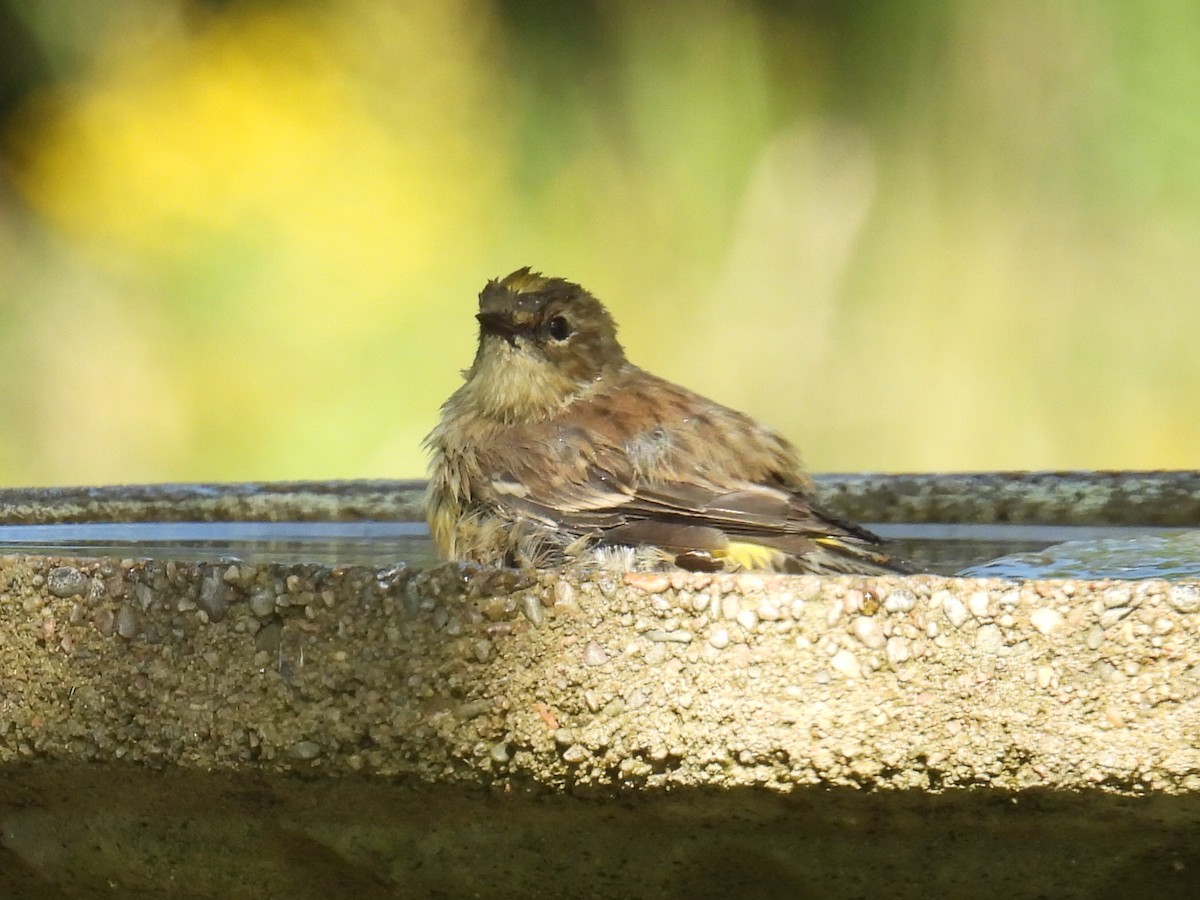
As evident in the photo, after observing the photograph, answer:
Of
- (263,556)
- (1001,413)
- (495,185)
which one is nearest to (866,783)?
(263,556)

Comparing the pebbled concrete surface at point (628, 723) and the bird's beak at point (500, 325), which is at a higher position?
the bird's beak at point (500, 325)

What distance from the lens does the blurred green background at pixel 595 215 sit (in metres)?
6.82

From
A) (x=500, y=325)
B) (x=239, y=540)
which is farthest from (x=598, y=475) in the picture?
(x=239, y=540)

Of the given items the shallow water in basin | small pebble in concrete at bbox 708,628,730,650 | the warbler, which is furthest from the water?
small pebble in concrete at bbox 708,628,730,650

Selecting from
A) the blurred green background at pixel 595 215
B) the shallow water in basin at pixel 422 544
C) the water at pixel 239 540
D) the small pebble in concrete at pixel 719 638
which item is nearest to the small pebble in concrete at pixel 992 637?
the small pebble in concrete at pixel 719 638

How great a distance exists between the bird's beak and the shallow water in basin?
1.60ft

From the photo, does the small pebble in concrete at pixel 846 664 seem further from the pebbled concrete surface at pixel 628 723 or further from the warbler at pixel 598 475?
the warbler at pixel 598 475

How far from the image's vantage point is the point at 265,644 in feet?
5.18

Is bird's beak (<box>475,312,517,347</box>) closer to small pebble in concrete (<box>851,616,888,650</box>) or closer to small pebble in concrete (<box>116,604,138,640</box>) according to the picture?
small pebble in concrete (<box>116,604,138,640</box>)

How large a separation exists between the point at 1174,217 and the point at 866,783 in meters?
5.87

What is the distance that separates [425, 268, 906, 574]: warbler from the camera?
2742 millimetres

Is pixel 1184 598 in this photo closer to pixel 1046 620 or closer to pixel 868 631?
pixel 1046 620

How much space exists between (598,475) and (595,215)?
4.49m

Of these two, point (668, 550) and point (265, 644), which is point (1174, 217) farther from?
point (265, 644)
